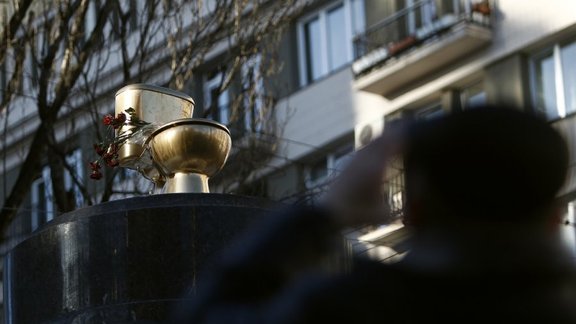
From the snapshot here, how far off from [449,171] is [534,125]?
5.5 inches

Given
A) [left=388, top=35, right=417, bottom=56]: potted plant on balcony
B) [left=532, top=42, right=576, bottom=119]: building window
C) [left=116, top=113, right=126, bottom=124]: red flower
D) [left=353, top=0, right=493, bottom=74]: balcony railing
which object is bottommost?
[left=116, top=113, right=126, bottom=124]: red flower

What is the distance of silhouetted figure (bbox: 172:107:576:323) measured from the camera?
2.38 metres

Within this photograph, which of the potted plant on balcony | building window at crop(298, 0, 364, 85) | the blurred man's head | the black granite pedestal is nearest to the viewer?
the blurred man's head

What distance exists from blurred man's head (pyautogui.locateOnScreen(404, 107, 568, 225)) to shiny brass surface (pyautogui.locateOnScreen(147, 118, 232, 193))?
5630 millimetres

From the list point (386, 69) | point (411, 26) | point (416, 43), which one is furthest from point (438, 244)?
point (411, 26)

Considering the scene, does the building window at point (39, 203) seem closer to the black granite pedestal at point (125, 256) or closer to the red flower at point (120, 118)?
the red flower at point (120, 118)

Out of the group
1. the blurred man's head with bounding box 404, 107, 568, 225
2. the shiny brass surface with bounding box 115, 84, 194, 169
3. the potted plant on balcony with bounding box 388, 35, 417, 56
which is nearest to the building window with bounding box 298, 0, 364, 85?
the potted plant on balcony with bounding box 388, 35, 417, 56

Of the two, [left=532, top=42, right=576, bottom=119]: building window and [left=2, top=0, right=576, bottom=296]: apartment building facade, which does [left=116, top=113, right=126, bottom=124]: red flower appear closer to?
[left=2, top=0, right=576, bottom=296]: apartment building facade

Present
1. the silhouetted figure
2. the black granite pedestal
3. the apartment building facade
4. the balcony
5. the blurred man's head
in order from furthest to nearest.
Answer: the balcony, the apartment building facade, the black granite pedestal, the blurred man's head, the silhouetted figure

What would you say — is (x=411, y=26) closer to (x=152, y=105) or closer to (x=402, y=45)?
(x=402, y=45)

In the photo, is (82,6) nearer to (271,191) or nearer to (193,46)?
(193,46)

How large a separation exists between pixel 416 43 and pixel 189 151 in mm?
16001

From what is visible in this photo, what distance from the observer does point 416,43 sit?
23953 millimetres

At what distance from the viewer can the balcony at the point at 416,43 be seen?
23609 millimetres
